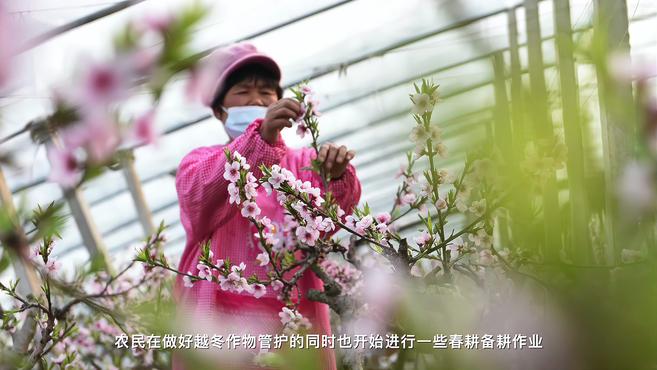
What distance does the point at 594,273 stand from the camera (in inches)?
12.9

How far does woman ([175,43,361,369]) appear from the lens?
5.89ft

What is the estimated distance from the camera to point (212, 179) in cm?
188

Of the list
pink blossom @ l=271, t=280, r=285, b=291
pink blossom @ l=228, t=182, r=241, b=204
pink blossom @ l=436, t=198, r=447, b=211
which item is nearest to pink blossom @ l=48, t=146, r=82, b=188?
pink blossom @ l=436, t=198, r=447, b=211

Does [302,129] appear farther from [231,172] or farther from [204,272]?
[204,272]

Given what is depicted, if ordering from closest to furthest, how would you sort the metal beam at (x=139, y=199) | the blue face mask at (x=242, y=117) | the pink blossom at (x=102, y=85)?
the pink blossom at (x=102, y=85) < the blue face mask at (x=242, y=117) < the metal beam at (x=139, y=199)

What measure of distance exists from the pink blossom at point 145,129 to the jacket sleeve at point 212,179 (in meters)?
1.13

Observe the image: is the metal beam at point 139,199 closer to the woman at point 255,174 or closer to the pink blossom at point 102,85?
the woman at point 255,174

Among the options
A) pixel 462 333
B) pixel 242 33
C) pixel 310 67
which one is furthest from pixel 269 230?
pixel 310 67

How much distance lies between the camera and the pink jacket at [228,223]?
6.16 ft

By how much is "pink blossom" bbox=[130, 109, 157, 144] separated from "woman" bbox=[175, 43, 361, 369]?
1090 mm

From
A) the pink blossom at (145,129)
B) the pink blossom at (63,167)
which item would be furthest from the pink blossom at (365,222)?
the pink blossom at (63,167)

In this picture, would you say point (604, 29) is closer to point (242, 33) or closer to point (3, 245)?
point (3, 245)

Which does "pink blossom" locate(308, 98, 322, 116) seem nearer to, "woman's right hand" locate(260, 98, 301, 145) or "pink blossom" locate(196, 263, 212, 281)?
"woman's right hand" locate(260, 98, 301, 145)

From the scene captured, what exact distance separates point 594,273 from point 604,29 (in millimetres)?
104
